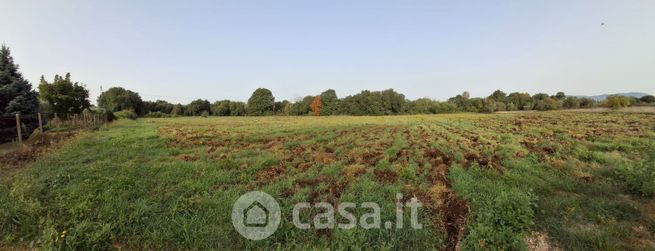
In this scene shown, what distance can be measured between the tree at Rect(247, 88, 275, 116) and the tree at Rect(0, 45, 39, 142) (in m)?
68.0

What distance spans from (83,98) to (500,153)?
3361 centimetres

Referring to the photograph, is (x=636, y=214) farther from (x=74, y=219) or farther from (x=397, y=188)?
(x=74, y=219)

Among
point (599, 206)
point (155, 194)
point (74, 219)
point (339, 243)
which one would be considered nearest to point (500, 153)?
point (599, 206)

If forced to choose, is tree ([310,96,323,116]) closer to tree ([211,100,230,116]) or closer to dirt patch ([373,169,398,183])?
tree ([211,100,230,116])

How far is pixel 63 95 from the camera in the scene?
79.1 ft

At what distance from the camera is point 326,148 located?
1170 cm

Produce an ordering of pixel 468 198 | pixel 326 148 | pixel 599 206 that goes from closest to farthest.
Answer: pixel 599 206, pixel 468 198, pixel 326 148

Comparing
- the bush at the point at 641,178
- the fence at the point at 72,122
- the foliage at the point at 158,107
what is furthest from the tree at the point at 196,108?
the bush at the point at 641,178

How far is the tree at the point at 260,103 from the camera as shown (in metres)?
85.6

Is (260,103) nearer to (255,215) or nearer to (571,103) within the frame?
(255,215)

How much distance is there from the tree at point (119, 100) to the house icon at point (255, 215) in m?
80.0

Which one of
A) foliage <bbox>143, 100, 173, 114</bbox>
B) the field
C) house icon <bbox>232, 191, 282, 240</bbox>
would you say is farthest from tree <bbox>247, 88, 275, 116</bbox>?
house icon <bbox>232, 191, 282, 240</bbox>

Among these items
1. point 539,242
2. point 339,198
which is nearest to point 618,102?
point 539,242

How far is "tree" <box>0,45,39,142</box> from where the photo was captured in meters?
15.2
